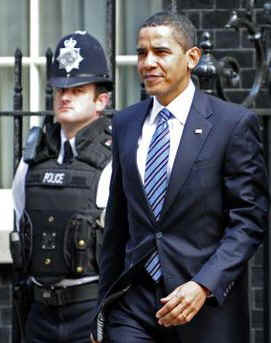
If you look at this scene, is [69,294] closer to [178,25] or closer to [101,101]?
[101,101]

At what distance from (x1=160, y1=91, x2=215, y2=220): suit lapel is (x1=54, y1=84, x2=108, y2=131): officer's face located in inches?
46.3

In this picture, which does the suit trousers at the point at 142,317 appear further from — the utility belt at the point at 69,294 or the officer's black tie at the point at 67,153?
the officer's black tie at the point at 67,153

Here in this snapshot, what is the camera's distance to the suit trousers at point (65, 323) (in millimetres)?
5785

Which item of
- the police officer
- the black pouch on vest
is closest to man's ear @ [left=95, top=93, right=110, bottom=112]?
the police officer

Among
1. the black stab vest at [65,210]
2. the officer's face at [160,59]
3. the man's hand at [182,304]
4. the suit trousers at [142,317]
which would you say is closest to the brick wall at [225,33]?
the black stab vest at [65,210]

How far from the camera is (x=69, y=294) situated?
5777 mm

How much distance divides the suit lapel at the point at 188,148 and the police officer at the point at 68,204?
3.52 ft

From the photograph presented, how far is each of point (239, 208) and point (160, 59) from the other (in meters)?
0.59

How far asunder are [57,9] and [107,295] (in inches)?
172

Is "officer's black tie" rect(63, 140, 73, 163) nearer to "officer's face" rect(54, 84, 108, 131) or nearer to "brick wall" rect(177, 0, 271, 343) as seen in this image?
"officer's face" rect(54, 84, 108, 131)

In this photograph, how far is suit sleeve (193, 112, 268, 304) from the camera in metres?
4.59

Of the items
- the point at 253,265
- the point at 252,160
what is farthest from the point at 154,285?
the point at 253,265

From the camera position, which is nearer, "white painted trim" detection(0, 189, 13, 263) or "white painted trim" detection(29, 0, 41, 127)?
"white painted trim" detection(0, 189, 13, 263)

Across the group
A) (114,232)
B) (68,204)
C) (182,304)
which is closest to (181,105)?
(114,232)
